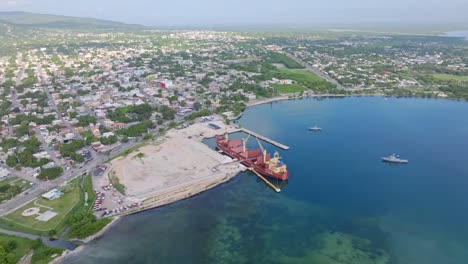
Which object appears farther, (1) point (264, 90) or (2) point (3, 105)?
(1) point (264, 90)

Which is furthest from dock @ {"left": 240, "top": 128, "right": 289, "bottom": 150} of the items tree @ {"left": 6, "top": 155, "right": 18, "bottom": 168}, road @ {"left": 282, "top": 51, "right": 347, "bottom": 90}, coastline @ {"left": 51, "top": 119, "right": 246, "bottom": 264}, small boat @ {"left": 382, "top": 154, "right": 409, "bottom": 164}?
road @ {"left": 282, "top": 51, "right": 347, "bottom": 90}

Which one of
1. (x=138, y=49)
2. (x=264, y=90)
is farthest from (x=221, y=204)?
(x=138, y=49)

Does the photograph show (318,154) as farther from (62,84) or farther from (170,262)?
(62,84)

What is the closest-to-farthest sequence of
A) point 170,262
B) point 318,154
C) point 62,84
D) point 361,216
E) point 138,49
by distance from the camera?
point 170,262, point 361,216, point 318,154, point 62,84, point 138,49

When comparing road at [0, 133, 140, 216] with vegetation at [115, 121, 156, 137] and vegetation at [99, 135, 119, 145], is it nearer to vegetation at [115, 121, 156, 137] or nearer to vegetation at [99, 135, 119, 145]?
vegetation at [99, 135, 119, 145]

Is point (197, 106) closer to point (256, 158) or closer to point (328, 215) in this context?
point (256, 158)

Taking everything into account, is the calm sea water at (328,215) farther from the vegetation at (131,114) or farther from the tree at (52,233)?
the vegetation at (131,114)

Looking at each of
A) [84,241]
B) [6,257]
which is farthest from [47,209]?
[6,257]

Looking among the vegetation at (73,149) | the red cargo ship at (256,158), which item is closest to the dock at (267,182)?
the red cargo ship at (256,158)
